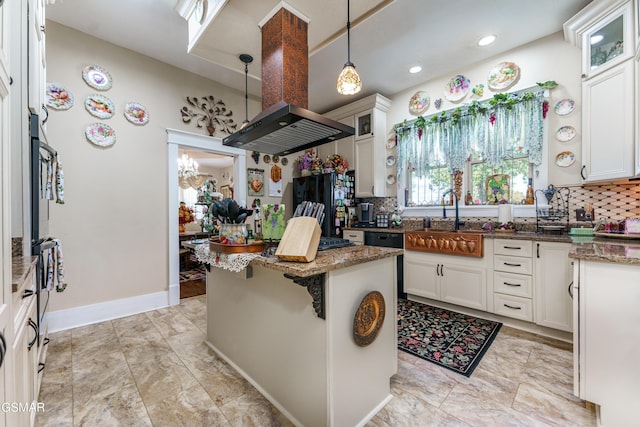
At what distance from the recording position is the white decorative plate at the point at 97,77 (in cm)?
281

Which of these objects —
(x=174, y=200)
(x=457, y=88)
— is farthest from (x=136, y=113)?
(x=457, y=88)

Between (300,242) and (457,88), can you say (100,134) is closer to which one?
(300,242)

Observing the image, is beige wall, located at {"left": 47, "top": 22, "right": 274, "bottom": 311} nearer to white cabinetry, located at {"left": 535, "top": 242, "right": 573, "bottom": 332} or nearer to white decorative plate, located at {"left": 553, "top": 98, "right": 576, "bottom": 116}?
white cabinetry, located at {"left": 535, "top": 242, "right": 573, "bottom": 332}

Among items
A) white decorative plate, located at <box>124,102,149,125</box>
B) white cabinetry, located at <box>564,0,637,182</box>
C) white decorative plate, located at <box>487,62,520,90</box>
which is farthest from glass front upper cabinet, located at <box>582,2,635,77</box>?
white decorative plate, located at <box>124,102,149,125</box>

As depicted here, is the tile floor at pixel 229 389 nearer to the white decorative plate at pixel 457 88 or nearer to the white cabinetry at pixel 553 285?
the white cabinetry at pixel 553 285

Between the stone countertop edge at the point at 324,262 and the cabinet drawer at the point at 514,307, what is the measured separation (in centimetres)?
175

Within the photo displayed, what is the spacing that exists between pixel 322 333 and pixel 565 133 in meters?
3.22

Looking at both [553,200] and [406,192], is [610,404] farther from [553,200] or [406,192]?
[406,192]

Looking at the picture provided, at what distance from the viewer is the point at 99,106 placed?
2.87 m

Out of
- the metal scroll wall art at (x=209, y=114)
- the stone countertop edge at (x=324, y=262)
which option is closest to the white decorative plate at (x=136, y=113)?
the metal scroll wall art at (x=209, y=114)

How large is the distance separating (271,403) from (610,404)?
1.84 metres

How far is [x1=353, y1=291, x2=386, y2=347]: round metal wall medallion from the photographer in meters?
1.38

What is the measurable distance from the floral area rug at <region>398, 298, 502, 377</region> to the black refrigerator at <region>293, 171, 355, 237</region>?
1.55 meters

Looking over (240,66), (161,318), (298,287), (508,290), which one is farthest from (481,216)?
(161,318)
